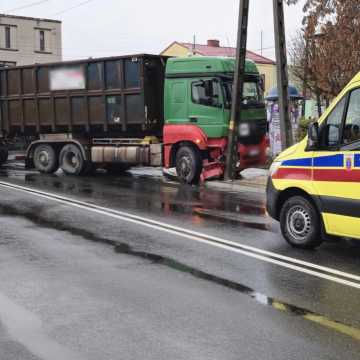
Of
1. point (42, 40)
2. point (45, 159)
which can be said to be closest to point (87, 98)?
point (45, 159)

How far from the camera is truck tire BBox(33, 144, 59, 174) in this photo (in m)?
19.3

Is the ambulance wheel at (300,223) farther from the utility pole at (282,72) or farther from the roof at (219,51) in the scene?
the roof at (219,51)

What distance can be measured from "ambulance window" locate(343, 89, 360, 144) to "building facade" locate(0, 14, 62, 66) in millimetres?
49924

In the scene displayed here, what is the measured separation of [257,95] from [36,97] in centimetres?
686

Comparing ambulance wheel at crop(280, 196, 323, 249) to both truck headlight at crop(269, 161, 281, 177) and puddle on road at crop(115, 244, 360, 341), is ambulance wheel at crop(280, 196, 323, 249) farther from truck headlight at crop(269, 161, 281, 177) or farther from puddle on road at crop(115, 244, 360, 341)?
puddle on road at crop(115, 244, 360, 341)

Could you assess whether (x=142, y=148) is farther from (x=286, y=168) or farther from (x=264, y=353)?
(x=264, y=353)

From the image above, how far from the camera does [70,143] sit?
749 inches

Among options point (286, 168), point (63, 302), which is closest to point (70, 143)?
point (286, 168)

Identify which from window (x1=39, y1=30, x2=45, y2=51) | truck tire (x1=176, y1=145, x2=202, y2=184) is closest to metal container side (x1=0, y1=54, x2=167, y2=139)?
truck tire (x1=176, y1=145, x2=202, y2=184)

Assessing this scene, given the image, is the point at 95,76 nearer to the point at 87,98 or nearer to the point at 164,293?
the point at 87,98

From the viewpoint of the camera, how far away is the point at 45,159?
1953 cm

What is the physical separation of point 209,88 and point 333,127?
27.5 ft

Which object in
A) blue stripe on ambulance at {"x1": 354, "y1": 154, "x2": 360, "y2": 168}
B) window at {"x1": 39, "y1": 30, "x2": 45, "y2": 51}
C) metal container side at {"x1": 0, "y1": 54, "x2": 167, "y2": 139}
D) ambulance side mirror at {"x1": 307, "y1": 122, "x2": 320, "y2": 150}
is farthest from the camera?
window at {"x1": 39, "y1": 30, "x2": 45, "y2": 51}

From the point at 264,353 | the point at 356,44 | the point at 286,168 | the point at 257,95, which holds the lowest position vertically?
the point at 264,353
